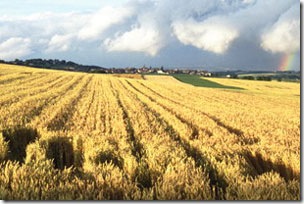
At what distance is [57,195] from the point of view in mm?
3375

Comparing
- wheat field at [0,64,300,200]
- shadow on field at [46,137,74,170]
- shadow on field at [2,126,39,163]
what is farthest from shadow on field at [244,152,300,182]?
shadow on field at [2,126,39,163]

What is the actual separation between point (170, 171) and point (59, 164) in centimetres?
114

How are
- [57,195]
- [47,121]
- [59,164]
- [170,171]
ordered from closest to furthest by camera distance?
1. [57,195]
2. [170,171]
3. [59,164]
4. [47,121]

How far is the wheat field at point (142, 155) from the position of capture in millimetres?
3441

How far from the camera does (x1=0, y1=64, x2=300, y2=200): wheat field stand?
11.3 ft

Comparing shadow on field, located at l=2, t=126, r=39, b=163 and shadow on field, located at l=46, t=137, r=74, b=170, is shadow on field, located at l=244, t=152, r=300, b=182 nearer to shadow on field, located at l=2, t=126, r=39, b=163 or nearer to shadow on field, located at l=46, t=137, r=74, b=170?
shadow on field, located at l=46, t=137, r=74, b=170

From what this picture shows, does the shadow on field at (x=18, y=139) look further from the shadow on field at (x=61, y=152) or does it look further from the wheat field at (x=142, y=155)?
the shadow on field at (x=61, y=152)

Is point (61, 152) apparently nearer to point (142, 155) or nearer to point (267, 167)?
point (142, 155)

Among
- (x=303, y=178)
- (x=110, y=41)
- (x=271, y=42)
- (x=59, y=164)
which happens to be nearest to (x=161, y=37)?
(x=110, y=41)

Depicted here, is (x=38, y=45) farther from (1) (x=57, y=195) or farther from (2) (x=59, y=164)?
(1) (x=57, y=195)

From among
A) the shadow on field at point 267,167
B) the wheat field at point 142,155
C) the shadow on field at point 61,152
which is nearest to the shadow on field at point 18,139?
the wheat field at point 142,155

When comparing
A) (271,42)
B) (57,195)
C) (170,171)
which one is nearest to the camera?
(57,195)

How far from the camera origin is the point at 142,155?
4.43 m

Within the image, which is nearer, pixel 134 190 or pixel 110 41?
pixel 134 190
